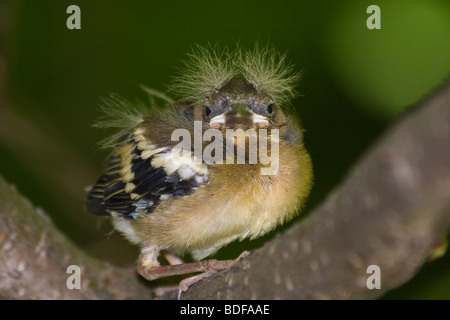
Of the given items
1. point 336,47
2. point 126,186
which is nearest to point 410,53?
point 336,47

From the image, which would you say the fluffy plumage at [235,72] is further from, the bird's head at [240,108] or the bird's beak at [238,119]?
the bird's beak at [238,119]

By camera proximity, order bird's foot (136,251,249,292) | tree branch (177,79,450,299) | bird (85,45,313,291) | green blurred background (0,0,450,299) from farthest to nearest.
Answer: green blurred background (0,0,450,299) < bird (85,45,313,291) < bird's foot (136,251,249,292) < tree branch (177,79,450,299)

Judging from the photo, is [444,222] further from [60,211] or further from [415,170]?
[60,211]

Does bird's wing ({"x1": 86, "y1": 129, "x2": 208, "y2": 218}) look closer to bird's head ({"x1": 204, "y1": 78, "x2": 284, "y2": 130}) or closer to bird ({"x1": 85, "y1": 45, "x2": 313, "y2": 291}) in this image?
bird ({"x1": 85, "y1": 45, "x2": 313, "y2": 291})

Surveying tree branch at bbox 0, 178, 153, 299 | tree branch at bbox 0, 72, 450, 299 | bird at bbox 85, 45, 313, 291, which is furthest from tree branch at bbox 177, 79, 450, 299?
tree branch at bbox 0, 178, 153, 299

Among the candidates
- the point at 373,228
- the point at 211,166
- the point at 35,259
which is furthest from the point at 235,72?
the point at 373,228
